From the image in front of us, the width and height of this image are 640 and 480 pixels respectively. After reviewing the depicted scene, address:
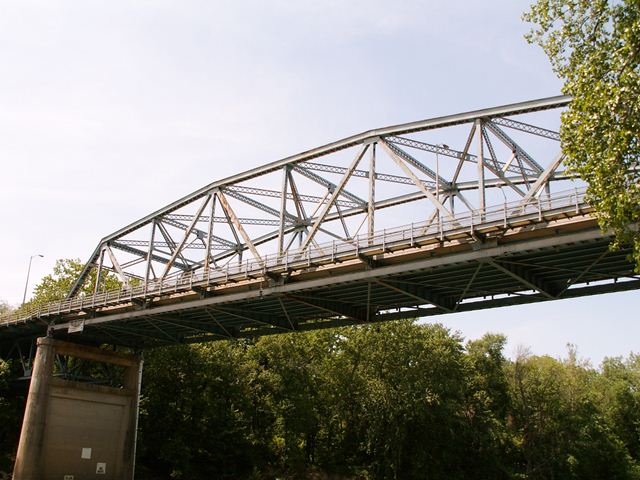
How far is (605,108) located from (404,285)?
14002 mm

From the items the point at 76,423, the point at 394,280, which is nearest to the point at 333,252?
the point at 394,280

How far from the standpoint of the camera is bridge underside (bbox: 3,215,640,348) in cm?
2491

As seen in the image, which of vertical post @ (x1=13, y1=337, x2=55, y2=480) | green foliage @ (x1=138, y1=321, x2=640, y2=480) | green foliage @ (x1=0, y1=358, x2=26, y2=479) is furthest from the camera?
green foliage @ (x1=138, y1=321, x2=640, y2=480)

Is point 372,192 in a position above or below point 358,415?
above

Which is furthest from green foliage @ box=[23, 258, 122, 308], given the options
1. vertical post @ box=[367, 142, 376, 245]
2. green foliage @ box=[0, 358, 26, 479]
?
vertical post @ box=[367, 142, 376, 245]

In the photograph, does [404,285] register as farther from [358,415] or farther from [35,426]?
[358,415]

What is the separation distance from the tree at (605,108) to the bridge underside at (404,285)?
177 inches

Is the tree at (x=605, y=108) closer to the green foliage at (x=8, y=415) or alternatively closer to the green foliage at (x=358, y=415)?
the green foliage at (x=358, y=415)

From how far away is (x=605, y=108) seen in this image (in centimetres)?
1802

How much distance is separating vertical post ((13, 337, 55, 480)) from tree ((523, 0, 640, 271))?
1455 inches

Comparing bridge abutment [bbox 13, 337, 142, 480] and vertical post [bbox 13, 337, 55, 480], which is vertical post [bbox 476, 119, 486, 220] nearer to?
bridge abutment [bbox 13, 337, 142, 480]

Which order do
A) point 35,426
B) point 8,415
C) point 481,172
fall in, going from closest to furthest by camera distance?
1. point 481,172
2. point 35,426
3. point 8,415

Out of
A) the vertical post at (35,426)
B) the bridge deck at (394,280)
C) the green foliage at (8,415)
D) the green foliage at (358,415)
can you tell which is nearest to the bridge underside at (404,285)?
the bridge deck at (394,280)

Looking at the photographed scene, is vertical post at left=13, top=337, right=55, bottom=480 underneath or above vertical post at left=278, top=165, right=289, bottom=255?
underneath
